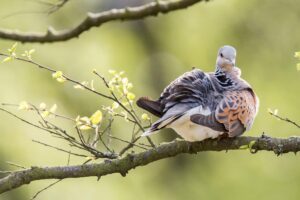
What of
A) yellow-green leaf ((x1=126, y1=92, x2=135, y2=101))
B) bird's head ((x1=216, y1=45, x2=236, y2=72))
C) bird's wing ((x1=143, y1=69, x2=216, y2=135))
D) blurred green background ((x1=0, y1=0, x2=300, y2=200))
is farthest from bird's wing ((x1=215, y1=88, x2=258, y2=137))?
blurred green background ((x1=0, y1=0, x2=300, y2=200))

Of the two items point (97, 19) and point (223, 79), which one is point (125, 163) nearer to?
point (97, 19)

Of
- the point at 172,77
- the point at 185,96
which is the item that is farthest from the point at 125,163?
the point at 172,77

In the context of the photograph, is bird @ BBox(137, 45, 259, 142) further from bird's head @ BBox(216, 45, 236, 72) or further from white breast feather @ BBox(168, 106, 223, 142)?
bird's head @ BBox(216, 45, 236, 72)

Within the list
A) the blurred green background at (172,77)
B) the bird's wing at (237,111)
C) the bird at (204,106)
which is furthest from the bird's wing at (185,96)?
the blurred green background at (172,77)

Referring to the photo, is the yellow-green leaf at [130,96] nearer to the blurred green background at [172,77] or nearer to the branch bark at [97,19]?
the branch bark at [97,19]

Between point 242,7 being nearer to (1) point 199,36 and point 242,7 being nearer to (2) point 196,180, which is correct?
(1) point 199,36

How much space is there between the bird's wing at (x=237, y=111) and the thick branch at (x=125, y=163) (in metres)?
0.19

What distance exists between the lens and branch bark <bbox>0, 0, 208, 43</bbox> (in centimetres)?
652

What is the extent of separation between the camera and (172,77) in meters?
Result: 19.4

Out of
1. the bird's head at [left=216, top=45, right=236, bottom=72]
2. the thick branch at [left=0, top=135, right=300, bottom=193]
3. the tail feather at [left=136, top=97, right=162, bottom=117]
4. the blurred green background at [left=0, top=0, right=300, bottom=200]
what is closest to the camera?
the thick branch at [left=0, top=135, right=300, bottom=193]

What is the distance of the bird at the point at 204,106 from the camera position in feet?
19.9

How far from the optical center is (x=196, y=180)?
1852 centimetres

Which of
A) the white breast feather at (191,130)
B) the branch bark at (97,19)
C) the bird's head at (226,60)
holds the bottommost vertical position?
the white breast feather at (191,130)

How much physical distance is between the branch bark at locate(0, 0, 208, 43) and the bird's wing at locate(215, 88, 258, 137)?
0.82 m
